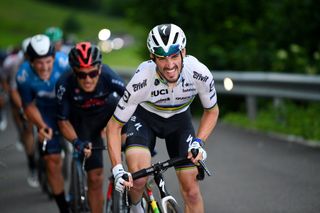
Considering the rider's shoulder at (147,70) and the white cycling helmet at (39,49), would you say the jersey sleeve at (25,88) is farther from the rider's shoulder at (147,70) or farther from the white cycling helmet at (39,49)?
the rider's shoulder at (147,70)

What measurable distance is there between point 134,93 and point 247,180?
158 inches

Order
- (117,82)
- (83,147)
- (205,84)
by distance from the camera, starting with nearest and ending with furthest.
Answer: (205,84), (83,147), (117,82)

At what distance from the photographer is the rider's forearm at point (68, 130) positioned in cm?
852

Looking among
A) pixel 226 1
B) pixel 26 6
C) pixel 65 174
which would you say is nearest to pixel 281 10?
pixel 226 1

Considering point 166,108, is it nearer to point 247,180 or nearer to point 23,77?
point 23,77

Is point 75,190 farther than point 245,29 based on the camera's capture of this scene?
No

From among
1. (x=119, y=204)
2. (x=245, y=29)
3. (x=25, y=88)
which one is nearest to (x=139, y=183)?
(x=119, y=204)

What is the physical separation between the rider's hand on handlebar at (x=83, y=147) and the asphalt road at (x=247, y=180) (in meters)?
0.73

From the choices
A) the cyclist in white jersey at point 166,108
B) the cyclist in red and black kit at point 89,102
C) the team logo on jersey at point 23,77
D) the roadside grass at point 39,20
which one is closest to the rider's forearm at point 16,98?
the team logo on jersey at point 23,77

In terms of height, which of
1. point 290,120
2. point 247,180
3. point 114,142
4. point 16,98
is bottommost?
point 290,120

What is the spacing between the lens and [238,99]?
1814 centimetres

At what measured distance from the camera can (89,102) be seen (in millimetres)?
8594

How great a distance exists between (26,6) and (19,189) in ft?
329

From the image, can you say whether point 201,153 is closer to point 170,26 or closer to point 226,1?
point 170,26
